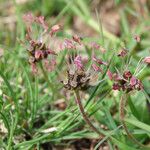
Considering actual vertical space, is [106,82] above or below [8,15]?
below

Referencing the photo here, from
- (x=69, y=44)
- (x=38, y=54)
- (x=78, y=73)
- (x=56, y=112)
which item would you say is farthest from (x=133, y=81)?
(x=56, y=112)

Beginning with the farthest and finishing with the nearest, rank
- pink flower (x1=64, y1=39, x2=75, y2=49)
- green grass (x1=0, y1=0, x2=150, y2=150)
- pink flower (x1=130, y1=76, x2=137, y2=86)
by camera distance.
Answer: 1. green grass (x1=0, y1=0, x2=150, y2=150)
2. pink flower (x1=64, y1=39, x2=75, y2=49)
3. pink flower (x1=130, y1=76, x2=137, y2=86)

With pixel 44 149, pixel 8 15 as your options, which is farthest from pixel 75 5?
pixel 44 149

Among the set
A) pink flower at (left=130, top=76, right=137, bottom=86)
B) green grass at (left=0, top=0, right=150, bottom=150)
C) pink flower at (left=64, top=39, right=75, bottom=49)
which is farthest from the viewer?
green grass at (left=0, top=0, right=150, bottom=150)

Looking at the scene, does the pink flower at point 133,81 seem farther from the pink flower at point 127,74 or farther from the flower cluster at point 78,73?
the flower cluster at point 78,73

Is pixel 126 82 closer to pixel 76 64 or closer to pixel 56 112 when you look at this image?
pixel 76 64

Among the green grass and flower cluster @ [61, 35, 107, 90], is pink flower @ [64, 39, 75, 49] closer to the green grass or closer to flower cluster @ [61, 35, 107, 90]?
flower cluster @ [61, 35, 107, 90]

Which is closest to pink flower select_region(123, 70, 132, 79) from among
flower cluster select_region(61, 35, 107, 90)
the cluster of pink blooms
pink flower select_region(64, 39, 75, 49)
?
the cluster of pink blooms

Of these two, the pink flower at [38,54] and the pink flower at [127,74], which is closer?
the pink flower at [127,74]

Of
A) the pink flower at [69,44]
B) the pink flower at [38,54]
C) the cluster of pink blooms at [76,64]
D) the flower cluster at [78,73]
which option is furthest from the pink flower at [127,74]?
the pink flower at [38,54]

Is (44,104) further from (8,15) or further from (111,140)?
(8,15)

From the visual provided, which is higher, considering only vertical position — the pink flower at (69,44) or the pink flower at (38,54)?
the pink flower at (38,54)
